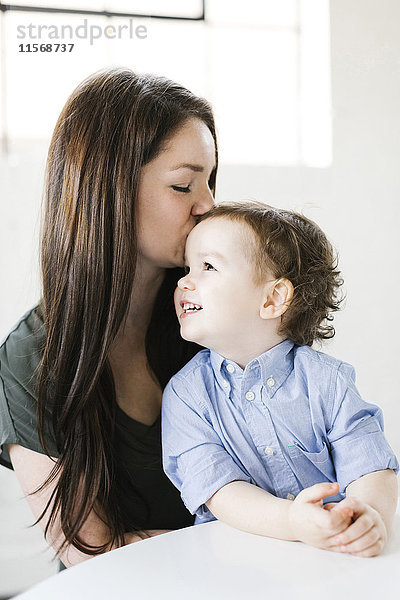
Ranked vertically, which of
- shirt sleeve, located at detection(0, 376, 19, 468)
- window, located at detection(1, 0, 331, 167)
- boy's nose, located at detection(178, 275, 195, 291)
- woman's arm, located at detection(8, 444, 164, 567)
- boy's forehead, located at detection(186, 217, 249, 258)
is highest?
window, located at detection(1, 0, 331, 167)

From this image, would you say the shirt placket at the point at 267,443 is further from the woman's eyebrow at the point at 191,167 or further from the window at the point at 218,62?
the window at the point at 218,62

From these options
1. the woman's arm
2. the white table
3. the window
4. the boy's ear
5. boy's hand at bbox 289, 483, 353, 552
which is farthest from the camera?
the window

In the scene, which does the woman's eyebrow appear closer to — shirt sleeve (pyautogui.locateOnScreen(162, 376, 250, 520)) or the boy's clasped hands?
shirt sleeve (pyautogui.locateOnScreen(162, 376, 250, 520))

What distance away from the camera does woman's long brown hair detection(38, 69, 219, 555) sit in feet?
3.94

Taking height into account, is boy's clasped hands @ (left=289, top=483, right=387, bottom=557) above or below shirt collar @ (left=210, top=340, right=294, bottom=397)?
below

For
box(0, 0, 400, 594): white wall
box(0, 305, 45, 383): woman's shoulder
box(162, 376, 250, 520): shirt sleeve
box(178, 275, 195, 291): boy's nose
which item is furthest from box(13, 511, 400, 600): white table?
box(0, 0, 400, 594): white wall

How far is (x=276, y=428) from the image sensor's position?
1078mm

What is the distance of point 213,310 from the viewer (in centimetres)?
110

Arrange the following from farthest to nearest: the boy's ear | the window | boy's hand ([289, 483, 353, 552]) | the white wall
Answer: the white wall → the window → the boy's ear → boy's hand ([289, 483, 353, 552])

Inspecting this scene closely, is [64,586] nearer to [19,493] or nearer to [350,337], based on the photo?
[19,493]

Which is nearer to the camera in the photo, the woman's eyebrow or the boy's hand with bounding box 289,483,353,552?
the boy's hand with bounding box 289,483,353,552

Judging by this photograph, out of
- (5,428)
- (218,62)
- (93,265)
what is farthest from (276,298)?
(218,62)

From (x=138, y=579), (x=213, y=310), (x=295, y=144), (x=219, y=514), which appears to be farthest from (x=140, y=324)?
(x=295, y=144)

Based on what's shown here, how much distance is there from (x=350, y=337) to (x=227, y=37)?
51.5 inches
